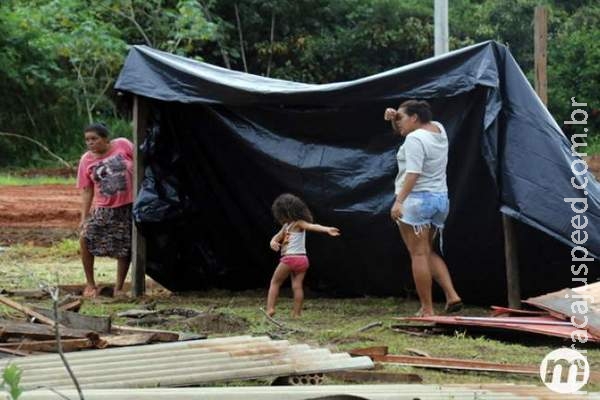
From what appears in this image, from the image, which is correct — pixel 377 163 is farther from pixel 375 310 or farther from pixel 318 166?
pixel 375 310

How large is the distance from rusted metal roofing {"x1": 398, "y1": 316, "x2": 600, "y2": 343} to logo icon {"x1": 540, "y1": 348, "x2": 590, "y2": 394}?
0.15 metres

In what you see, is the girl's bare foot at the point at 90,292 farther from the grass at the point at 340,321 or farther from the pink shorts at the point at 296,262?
the pink shorts at the point at 296,262

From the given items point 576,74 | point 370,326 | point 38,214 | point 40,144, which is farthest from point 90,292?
point 576,74

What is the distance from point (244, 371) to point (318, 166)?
4264mm

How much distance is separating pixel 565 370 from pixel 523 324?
41.3 inches

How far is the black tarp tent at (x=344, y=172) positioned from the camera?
27.0 ft

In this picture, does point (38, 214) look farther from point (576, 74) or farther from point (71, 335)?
point (576, 74)

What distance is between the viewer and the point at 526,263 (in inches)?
344

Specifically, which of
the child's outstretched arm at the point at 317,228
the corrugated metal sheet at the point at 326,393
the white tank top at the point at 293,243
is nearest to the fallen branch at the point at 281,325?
the white tank top at the point at 293,243

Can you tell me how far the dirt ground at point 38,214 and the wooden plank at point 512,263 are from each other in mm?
7467

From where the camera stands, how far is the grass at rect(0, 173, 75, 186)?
2161cm

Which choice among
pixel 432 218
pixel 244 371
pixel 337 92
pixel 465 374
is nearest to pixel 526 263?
pixel 432 218

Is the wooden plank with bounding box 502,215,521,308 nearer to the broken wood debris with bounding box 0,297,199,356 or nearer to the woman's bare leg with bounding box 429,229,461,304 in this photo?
the woman's bare leg with bounding box 429,229,461,304

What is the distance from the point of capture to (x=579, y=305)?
7262mm
